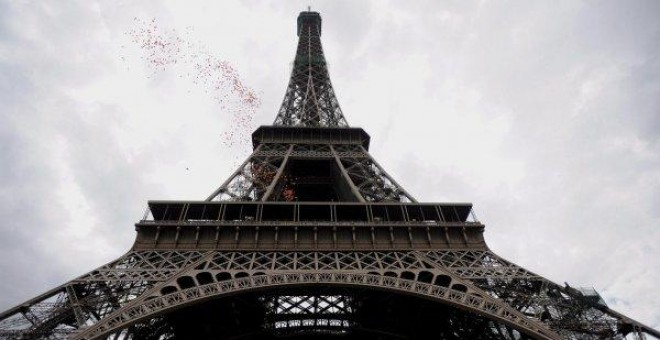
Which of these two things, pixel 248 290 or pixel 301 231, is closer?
pixel 248 290

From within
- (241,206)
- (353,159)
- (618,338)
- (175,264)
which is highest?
(353,159)

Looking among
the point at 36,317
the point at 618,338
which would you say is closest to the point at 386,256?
the point at 618,338

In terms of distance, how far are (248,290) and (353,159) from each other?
1397 cm

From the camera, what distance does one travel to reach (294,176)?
3094cm

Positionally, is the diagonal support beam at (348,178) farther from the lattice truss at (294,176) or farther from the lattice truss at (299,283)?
the lattice truss at (299,283)

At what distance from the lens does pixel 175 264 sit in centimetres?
1753

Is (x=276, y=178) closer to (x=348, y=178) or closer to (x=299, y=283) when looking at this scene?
(x=348, y=178)

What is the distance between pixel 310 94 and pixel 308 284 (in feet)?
78.9

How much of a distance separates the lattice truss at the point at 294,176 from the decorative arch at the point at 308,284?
6.23 metres

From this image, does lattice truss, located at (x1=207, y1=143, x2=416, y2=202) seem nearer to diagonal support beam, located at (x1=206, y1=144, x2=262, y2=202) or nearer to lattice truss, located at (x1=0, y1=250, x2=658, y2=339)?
diagonal support beam, located at (x1=206, y1=144, x2=262, y2=202)

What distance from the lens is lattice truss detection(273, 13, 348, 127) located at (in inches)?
1351

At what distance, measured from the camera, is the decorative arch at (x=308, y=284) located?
1384 cm

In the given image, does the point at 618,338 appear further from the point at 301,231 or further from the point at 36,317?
the point at 36,317

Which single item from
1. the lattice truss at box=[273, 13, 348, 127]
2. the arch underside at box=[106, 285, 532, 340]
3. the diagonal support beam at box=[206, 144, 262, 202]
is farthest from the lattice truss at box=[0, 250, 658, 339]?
the lattice truss at box=[273, 13, 348, 127]
